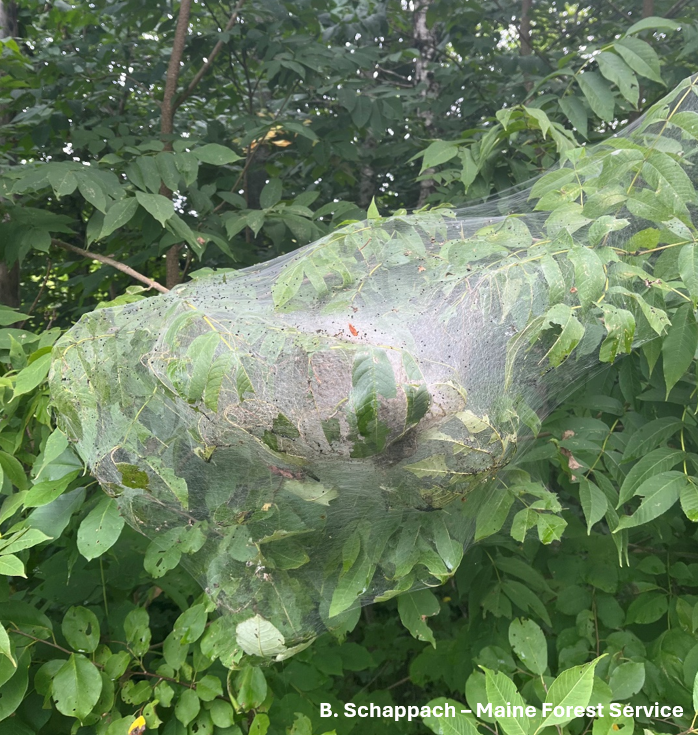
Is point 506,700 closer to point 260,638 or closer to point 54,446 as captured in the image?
point 260,638

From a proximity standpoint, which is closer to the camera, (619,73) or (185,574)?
(619,73)

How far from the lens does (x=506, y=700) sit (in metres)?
1.37

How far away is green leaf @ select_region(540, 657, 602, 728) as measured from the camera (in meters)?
1.31

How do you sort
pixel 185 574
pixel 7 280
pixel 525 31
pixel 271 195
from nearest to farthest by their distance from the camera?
pixel 185 574 < pixel 271 195 < pixel 7 280 < pixel 525 31

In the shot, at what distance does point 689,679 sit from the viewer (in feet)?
5.78

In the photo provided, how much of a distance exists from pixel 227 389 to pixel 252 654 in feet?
2.45

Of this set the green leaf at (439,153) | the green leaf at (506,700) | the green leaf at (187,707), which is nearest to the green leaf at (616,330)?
the green leaf at (506,700)

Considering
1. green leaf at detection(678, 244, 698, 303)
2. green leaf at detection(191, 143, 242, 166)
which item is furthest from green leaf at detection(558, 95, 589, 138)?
green leaf at detection(191, 143, 242, 166)

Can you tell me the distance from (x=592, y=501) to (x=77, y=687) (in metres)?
1.47

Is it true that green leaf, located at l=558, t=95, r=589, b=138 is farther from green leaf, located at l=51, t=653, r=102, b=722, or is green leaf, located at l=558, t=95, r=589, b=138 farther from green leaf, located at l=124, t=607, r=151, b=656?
green leaf, located at l=51, t=653, r=102, b=722

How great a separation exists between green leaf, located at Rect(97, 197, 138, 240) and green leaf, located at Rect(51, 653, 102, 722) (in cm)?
135

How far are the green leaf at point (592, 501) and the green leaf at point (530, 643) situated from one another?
51cm

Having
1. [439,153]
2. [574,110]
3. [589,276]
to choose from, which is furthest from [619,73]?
[589,276]

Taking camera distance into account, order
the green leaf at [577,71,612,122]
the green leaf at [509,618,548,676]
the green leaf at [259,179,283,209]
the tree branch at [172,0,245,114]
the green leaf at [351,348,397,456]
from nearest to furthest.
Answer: the green leaf at [351,348,397,456]
the green leaf at [509,618,548,676]
the green leaf at [577,71,612,122]
the green leaf at [259,179,283,209]
the tree branch at [172,0,245,114]
